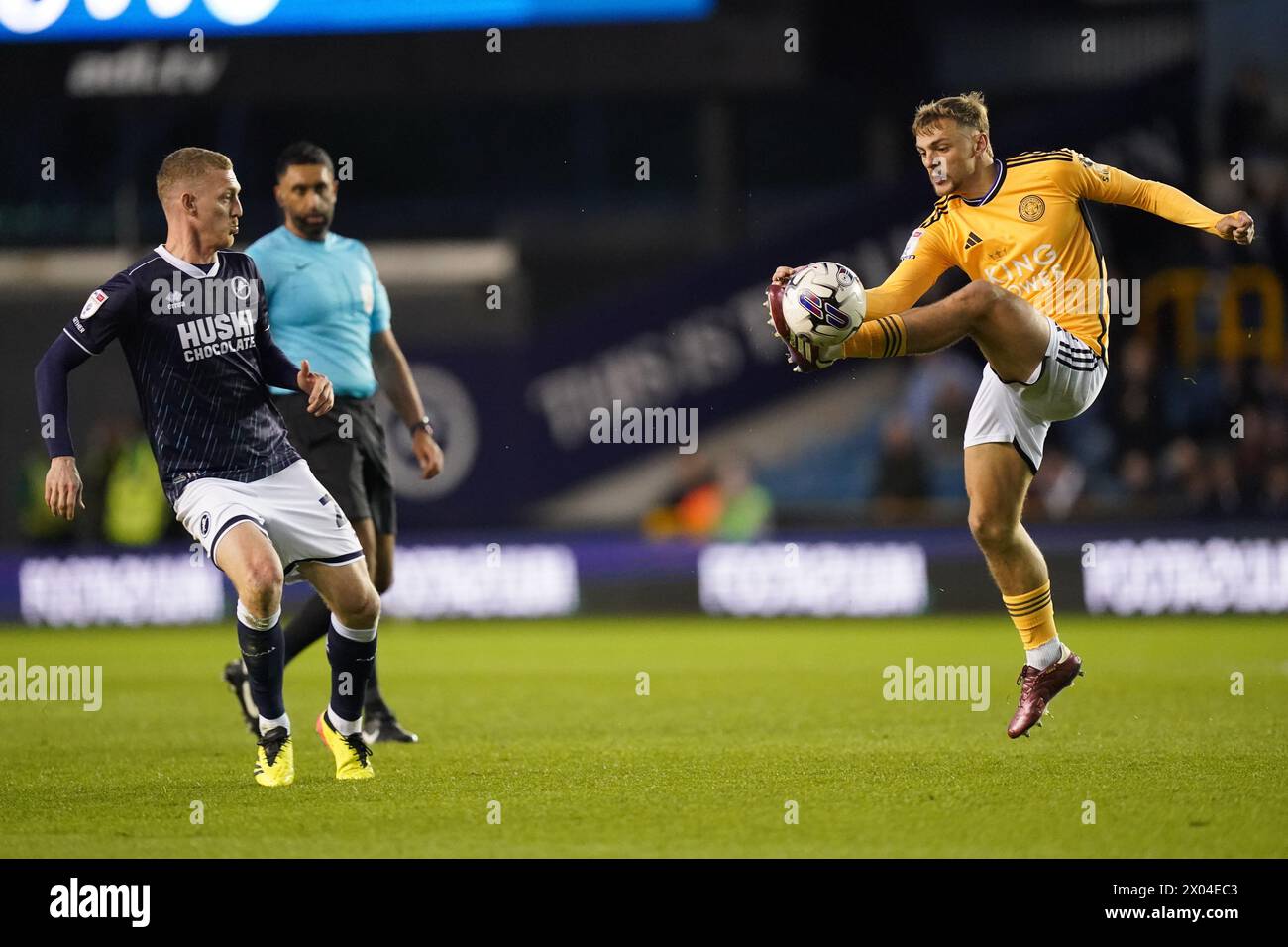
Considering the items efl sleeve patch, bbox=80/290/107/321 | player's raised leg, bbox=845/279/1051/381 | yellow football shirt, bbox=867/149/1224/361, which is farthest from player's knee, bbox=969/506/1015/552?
efl sleeve patch, bbox=80/290/107/321

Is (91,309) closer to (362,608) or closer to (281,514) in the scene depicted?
(281,514)

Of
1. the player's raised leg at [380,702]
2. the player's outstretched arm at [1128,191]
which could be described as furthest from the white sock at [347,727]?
the player's outstretched arm at [1128,191]

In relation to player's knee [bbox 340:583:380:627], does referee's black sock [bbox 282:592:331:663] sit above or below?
below

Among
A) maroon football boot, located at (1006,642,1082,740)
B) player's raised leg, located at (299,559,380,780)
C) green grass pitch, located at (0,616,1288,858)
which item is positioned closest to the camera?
green grass pitch, located at (0,616,1288,858)

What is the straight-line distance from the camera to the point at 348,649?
6414 millimetres

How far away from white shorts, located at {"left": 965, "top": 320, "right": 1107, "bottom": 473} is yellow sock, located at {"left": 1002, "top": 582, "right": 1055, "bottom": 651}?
0.49 m

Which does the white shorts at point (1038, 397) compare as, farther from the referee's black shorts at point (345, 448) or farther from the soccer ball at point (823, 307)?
the referee's black shorts at point (345, 448)

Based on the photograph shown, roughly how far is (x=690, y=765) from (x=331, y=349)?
7.12 ft

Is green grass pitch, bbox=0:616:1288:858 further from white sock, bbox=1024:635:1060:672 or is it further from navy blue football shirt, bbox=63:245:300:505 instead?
navy blue football shirt, bbox=63:245:300:505

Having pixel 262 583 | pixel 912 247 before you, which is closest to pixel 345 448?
pixel 262 583

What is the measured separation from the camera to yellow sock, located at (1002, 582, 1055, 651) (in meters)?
6.71

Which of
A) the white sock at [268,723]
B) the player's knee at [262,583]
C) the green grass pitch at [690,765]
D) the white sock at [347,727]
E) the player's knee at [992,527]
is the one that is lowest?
the green grass pitch at [690,765]

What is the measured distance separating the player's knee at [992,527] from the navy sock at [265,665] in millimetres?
2476

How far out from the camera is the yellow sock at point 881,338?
19.4 ft
